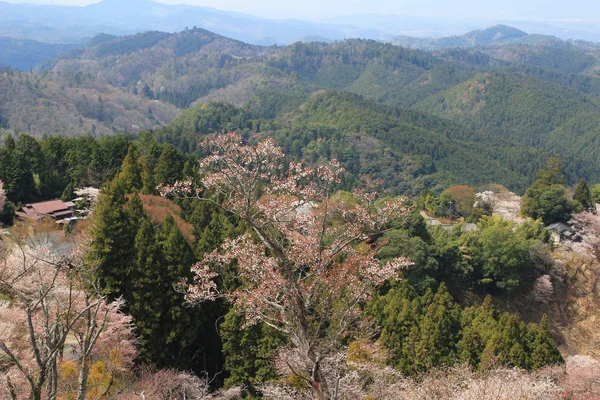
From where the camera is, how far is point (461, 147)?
295 ft

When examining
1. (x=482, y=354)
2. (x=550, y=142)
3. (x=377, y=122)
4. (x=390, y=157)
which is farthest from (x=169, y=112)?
(x=482, y=354)

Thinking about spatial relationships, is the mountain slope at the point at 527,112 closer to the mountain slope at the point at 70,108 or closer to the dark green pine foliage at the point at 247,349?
the mountain slope at the point at 70,108

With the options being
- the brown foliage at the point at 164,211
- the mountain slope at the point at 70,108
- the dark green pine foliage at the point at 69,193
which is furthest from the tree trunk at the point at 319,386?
the mountain slope at the point at 70,108

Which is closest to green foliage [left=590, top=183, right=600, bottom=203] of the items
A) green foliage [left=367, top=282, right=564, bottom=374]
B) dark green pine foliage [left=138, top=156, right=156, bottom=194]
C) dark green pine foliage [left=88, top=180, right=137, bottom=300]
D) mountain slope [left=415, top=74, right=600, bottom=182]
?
green foliage [left=367, top=282, right=564, bottom=374]

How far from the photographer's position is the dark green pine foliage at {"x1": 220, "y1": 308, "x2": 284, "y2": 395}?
15.9 m

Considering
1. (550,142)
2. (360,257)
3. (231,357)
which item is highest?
(360,257)

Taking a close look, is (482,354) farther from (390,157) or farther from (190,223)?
(390,157)

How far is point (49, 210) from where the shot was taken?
26.6 m

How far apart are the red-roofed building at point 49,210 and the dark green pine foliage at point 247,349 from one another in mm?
14905

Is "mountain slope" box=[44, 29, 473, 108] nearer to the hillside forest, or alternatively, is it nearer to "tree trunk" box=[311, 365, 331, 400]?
the hillside forest

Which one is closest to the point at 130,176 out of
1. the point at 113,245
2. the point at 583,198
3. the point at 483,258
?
the point at 113,245

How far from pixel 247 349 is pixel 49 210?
16.6m

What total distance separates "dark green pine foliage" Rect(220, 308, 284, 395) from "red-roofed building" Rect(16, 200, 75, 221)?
14905mm

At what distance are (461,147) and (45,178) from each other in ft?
251
